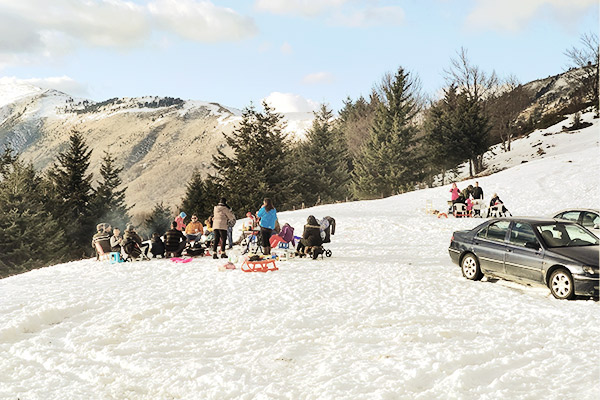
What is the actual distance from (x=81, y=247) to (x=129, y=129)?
169m

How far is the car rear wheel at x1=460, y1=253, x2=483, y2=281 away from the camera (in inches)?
392

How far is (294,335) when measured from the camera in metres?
6.58

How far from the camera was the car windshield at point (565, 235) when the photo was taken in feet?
28.5

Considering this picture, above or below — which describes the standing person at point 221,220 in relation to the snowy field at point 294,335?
above

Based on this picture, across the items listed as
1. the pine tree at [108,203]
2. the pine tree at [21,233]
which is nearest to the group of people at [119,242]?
the pine tree at [21,233]

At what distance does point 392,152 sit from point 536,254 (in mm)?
36466

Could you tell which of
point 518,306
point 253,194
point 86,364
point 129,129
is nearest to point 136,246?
point 86,364

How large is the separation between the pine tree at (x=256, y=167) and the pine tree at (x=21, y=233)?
16.1 metres

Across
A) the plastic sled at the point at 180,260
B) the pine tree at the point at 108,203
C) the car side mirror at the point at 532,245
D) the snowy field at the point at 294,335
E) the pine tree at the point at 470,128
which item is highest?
the pine tree at the point at 470,128

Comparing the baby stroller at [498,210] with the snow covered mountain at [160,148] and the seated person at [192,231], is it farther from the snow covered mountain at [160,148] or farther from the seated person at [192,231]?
the snow covered mountain at [160,148]

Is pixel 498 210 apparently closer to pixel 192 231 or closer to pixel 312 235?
pixel 312 235

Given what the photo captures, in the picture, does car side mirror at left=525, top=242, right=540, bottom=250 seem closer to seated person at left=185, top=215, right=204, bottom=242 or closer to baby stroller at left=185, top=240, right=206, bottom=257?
baby stroller at left=185, top=240, right=206, bottom=257

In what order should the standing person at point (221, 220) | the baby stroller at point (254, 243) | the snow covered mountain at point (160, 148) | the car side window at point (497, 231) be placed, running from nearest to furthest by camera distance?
the car side window at point (497, 231), the standing person at point (221, 220), the baby stroller at point (254, 243), the snow covered mountain at point (160, 148)

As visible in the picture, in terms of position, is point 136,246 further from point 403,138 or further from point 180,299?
point 403,138
